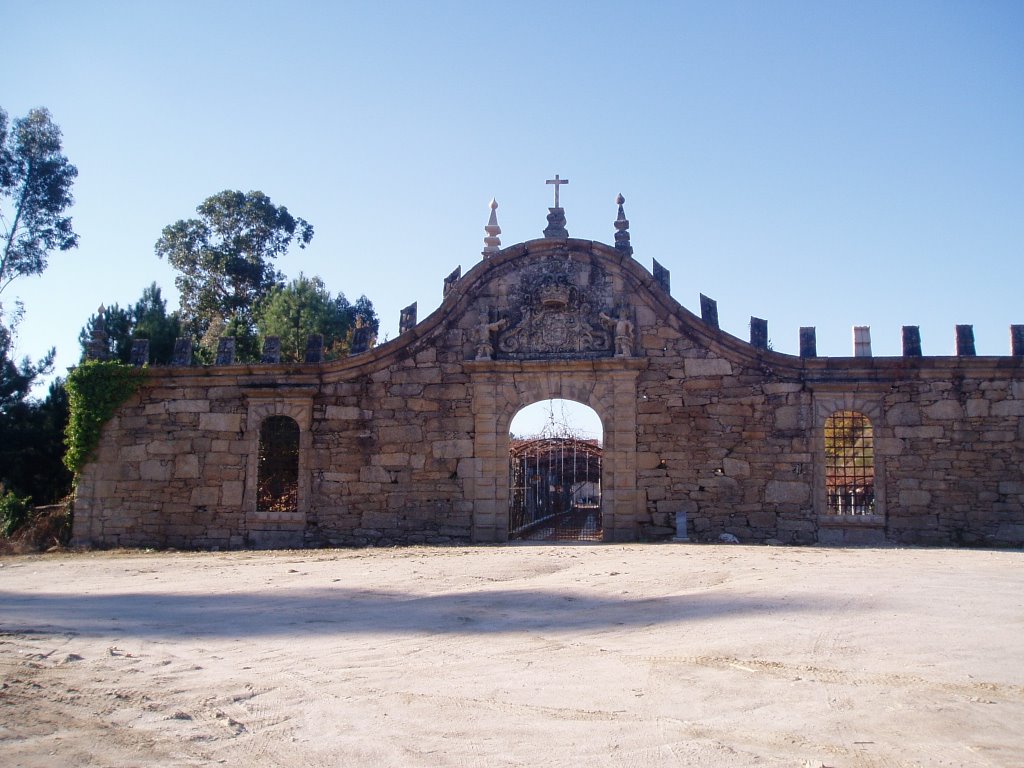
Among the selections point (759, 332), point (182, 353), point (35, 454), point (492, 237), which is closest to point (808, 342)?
point (759, 332)

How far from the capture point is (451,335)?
54.2ft

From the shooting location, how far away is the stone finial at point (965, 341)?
1527 centimetres

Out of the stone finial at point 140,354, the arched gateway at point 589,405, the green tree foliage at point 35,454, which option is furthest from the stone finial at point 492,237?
the green tree foliage at point 35,454

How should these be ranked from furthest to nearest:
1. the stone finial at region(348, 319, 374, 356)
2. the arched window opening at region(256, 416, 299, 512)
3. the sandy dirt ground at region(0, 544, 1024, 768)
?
the arched window opening at region(256, 416, 299, 512)
the stone finial at region(348, 319, 374, 356)
the sandy dirt ground at region(0, 544, 1024, 768)

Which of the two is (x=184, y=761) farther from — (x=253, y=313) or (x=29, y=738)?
(x=253, y=313)

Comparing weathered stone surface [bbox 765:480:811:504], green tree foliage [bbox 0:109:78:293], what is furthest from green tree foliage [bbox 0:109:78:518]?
weathered stone surface [bbox 765:480:811:504]

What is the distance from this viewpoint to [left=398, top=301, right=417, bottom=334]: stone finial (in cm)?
A: 1686

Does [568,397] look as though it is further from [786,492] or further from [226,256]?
[226,256]

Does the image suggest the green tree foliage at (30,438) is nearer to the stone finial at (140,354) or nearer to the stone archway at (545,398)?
the stone finial at (140,354)

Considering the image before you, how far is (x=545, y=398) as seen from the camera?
1606 cm

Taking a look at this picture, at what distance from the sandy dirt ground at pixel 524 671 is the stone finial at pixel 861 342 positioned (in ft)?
20.3

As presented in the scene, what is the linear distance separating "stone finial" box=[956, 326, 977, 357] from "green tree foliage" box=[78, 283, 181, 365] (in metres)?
21.6

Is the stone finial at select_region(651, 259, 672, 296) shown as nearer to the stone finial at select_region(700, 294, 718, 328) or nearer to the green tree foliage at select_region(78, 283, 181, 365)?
the stone finial at select_region(700, 294, 718, 328)

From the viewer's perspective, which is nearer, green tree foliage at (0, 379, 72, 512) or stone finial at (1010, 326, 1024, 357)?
stone finial at (1010, 326, 1024, 357)
